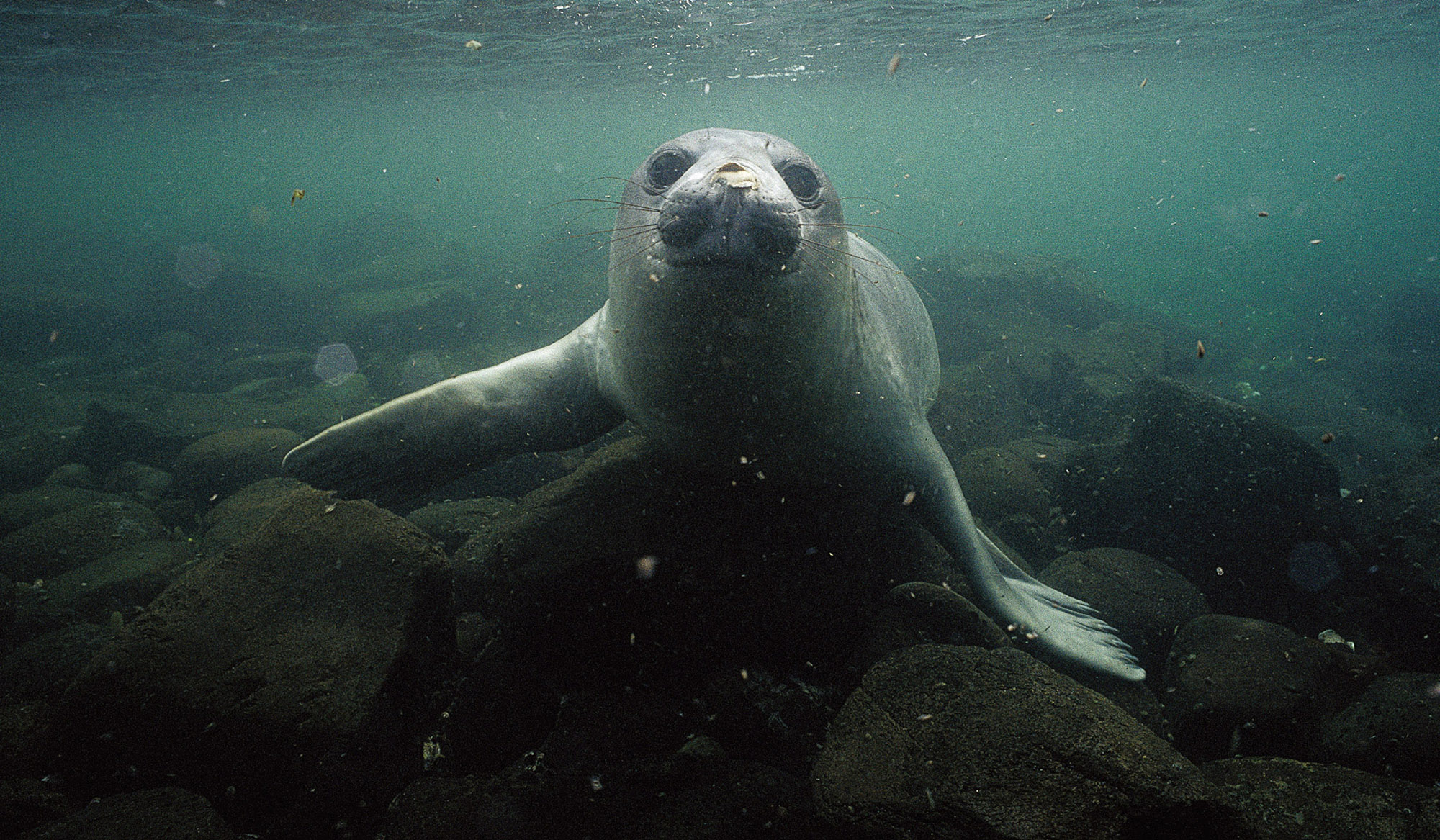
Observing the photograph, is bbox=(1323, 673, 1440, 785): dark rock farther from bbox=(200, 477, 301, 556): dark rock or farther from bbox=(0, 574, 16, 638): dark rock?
bbox=(0, 574, 16, 638): dark rock

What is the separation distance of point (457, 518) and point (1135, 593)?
399cm

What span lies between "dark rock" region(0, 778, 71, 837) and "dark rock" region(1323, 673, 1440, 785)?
15.0 feet

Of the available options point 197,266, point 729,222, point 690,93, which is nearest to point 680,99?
point 690,93

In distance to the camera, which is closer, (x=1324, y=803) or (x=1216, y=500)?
(x=1324, y=803)

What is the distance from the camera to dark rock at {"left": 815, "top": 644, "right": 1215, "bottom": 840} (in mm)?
1688

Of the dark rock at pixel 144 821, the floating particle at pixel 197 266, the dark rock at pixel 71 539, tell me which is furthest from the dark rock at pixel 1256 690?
the floating particle at pixel 197 266

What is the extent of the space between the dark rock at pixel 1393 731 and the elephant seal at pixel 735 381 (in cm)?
69

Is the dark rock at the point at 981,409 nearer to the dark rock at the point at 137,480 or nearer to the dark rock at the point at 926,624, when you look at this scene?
the dark rock at the point at 926,624

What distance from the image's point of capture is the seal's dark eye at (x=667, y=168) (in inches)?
92.5

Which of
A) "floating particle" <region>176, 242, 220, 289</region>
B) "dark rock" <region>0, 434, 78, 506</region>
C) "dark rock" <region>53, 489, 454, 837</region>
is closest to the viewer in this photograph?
"dark rock" <region>53, 489, 454, 837</region>

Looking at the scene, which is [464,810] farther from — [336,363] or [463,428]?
[336,363]

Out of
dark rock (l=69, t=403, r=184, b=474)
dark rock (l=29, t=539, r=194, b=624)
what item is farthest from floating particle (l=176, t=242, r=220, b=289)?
dark rock (l=29, t=539, r=194, b=624)

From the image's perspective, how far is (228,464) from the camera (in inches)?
218

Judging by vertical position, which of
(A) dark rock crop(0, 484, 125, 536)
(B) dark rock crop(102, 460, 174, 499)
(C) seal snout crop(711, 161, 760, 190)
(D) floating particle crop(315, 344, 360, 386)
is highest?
(C) seal snout crop(711, 161, 760, 190)
